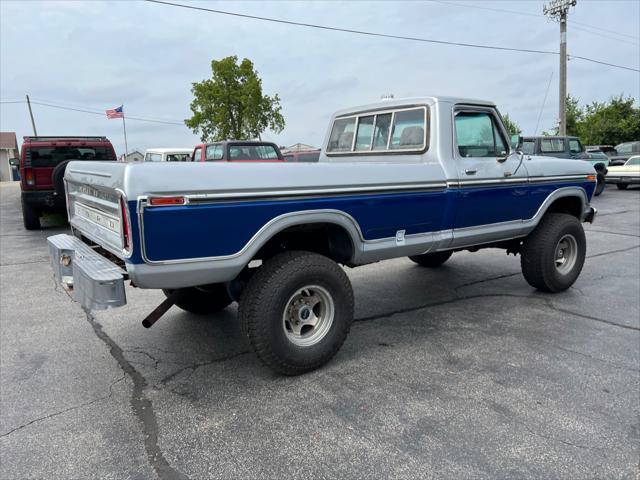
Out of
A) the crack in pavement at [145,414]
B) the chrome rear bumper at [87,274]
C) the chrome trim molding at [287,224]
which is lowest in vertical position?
the crack in pavement at [145,414]

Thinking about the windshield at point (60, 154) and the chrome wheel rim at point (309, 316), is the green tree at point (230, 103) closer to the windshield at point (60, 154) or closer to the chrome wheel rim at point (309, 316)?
the windshield at point (60, 154)

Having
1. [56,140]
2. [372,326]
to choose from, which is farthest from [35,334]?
[56,140]

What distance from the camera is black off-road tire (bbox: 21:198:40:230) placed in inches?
417

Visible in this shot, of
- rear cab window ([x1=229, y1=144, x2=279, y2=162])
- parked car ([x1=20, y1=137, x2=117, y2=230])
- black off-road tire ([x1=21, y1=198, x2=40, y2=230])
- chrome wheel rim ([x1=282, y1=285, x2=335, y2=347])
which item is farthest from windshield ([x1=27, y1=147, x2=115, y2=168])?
chrome wheel rim ([x1=282, y1=285, x2=335, y2=347])

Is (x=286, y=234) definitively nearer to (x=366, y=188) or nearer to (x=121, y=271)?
(x=366, y=188)

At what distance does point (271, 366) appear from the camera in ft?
11.1

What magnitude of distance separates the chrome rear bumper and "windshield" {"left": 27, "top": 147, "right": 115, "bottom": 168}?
7.50m

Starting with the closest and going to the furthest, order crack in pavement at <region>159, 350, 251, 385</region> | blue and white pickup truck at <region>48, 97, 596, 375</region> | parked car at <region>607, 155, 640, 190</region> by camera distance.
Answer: blue and white pickup truck at <region>48, 97, 596, 375</region> < crack in pavement at <region>159, 350, 251, 385</region> < parked car at <region>607, 155, 640, 190</region>

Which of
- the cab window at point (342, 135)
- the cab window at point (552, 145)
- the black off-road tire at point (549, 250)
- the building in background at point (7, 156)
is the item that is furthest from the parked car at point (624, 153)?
the building in background at point (7, 156)

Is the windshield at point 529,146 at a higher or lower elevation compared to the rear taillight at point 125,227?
higher

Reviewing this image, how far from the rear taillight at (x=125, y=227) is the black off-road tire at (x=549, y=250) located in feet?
13.5

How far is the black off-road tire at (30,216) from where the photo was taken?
1058cm

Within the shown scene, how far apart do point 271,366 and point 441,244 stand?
1.82 m

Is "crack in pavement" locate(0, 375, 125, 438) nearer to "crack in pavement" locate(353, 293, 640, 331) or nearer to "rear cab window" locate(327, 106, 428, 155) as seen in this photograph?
"crack in pavement" locate(353, 293, 640, 331)
